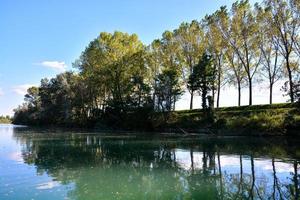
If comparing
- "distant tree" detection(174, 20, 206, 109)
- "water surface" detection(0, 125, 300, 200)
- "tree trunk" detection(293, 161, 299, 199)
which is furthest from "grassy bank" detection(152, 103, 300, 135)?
"tree trunk" detection(293, 161, 299, 199)

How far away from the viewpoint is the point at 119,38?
80812 millimetres

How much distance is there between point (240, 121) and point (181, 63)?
22.9 meters

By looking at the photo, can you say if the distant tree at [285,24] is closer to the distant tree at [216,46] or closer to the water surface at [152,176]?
the distant tree at [216,46]

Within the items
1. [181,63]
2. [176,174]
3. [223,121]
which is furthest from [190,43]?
[176,174]

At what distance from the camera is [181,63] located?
2687 inches

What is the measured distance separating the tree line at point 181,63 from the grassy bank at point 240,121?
2189 mm

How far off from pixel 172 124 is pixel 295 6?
26.3 m

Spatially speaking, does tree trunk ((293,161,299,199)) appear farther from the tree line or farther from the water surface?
the tree line

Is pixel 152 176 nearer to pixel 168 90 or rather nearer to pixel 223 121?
pixel 223 121

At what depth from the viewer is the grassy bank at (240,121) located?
42.9 meters

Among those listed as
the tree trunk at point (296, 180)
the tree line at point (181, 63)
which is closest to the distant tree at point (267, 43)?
the tree line at point (181, 63)

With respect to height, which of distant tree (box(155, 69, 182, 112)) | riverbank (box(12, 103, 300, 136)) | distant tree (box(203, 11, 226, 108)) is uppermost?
distant tree (box(203, 11, 226, 108))

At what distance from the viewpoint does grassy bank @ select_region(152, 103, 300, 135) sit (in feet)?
141

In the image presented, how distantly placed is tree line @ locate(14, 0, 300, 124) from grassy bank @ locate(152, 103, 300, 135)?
219cm
